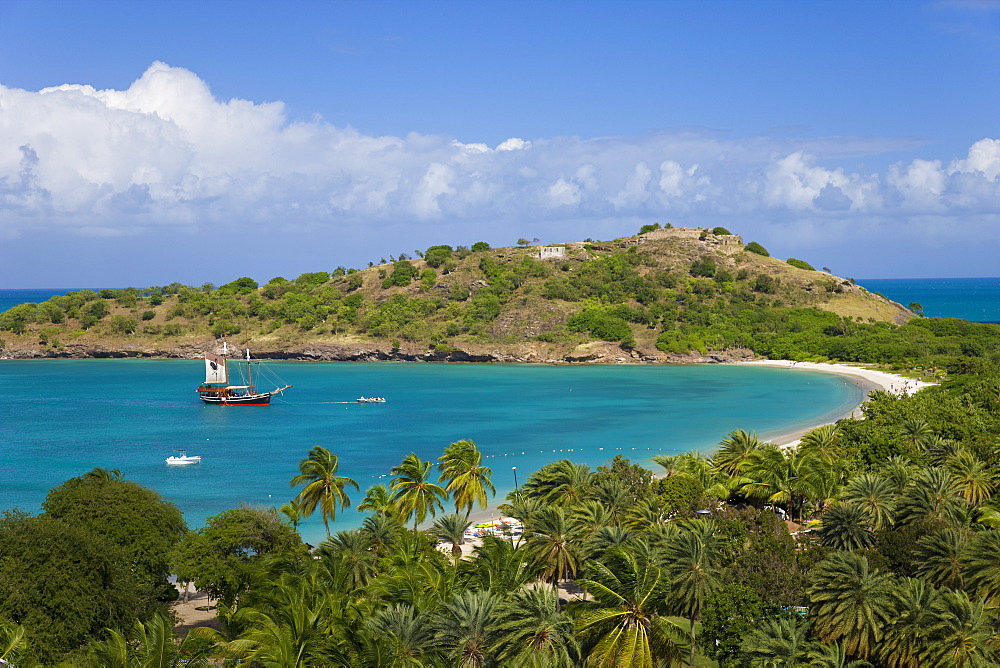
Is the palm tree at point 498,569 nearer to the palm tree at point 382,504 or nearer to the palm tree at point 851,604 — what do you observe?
the palm tree at point 851,604

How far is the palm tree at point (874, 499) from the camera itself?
43906mm

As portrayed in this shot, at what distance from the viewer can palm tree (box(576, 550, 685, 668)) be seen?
26.6 meters

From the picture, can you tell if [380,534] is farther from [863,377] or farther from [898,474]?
[863,377]

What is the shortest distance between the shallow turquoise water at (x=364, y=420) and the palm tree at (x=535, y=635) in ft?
104

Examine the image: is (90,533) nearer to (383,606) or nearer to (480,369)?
(383,606)

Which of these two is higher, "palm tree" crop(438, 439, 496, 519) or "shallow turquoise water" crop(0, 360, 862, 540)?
"palm tree" crop(438, 439, 496, 519)

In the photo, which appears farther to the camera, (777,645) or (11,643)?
(777,645)

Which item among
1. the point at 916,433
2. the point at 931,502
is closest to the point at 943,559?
the point at 931,502

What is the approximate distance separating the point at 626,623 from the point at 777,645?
217 inches

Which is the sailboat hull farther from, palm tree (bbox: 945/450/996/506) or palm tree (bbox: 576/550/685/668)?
palm tree (bbox: 576/550/685/668)

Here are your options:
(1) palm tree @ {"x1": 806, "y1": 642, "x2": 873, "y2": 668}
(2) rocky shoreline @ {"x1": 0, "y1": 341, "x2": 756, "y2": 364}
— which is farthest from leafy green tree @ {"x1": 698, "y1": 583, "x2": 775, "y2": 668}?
(2) rocky shoreline @ {"x1": 0, "y1": 341, "x2": 756, "y2": 364}

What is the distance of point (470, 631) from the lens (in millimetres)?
27781

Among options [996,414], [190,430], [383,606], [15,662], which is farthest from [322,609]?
[190,430]

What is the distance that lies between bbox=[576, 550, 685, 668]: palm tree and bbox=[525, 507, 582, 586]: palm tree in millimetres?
8658
